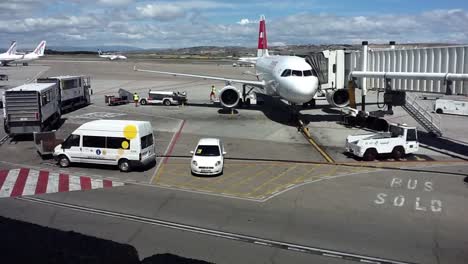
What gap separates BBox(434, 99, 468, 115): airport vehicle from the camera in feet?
164

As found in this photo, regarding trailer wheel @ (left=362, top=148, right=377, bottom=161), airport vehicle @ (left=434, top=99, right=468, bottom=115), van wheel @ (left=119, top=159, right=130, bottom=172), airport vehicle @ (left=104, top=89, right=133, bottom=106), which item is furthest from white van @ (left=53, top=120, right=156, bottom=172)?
airport vehicle @ (left=434, top=99, right=468, bottom=115)

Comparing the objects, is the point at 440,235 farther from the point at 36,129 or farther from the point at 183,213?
the point at 36,129

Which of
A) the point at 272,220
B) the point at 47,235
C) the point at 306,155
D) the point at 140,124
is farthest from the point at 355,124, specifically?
the point at 47,235

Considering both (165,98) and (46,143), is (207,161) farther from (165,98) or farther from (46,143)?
(165,98)

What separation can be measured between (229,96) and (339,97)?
11.7m

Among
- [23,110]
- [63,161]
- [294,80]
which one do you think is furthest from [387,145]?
[23,110]

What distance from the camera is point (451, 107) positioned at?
51.0 m

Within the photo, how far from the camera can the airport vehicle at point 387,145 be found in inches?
1202

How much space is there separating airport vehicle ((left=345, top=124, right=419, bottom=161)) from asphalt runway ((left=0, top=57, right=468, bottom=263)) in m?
0.88

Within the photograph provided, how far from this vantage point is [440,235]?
17547 mm

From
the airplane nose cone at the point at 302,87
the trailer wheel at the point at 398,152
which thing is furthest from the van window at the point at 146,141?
the trailer wheel at the point at 398,152

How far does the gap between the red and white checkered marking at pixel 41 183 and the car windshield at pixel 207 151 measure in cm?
495

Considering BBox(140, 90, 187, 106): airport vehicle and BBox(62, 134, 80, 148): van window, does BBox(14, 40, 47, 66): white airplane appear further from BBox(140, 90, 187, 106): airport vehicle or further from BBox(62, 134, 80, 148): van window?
BBox(62, 134, 80, 148): van window

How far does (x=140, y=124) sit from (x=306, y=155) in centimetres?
1159
